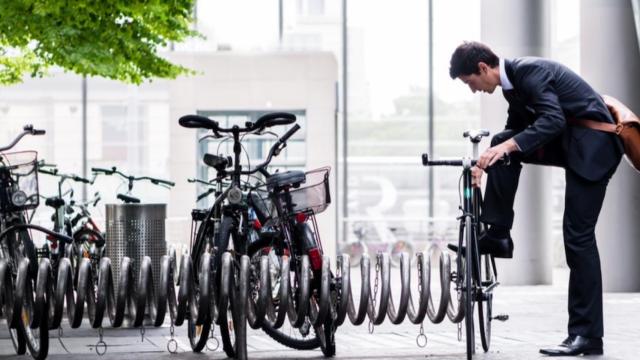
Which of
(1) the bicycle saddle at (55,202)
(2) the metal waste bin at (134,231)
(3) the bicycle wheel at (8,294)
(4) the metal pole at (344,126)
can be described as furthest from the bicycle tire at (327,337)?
(4) the metal pole at (344,126)

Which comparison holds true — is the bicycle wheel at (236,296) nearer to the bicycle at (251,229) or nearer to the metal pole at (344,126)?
the bicycle at (251,229)

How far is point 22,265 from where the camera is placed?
6.16 meters

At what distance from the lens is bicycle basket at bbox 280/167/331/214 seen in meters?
6.27

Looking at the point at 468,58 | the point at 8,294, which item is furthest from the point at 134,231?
the point at 468,58

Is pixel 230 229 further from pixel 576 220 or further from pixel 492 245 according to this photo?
pixel 576 220

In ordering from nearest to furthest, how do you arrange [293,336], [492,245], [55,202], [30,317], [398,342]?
[492,245], [30,317], [293,336], [398,342], [55,202]

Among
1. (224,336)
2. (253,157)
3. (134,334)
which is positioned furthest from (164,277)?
(253,157)

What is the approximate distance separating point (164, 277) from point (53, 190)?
17516mm

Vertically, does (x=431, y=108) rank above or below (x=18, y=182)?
above

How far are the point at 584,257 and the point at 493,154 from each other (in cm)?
82

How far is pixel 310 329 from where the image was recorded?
6867 millimetres

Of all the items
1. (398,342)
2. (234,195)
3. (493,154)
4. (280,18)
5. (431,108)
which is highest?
(280,18)

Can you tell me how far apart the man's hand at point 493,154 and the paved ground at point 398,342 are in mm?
1102

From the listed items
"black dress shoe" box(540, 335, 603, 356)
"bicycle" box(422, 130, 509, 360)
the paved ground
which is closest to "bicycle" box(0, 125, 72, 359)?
the paved ground
